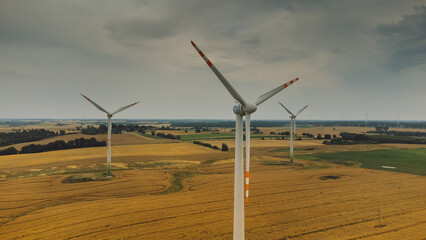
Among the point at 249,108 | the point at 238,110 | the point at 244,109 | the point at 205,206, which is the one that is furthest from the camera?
the point at 205,206

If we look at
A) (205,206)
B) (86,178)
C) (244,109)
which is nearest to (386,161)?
(205,206)

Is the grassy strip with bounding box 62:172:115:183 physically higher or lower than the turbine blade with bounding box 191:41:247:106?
lower

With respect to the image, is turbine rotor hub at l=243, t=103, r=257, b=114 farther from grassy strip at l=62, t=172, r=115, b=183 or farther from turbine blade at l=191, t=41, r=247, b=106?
grassy strip at l=62, t=172, r=115, b=183

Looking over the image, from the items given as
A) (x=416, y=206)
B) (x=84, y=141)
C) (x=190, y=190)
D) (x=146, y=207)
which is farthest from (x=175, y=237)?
(x=84, y=141)

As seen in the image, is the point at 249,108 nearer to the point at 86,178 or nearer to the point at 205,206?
the point at 205,206

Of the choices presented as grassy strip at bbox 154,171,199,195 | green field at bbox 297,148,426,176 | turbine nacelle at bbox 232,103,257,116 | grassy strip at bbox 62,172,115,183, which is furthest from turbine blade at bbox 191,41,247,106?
green field at bbox 297,148,426,176
